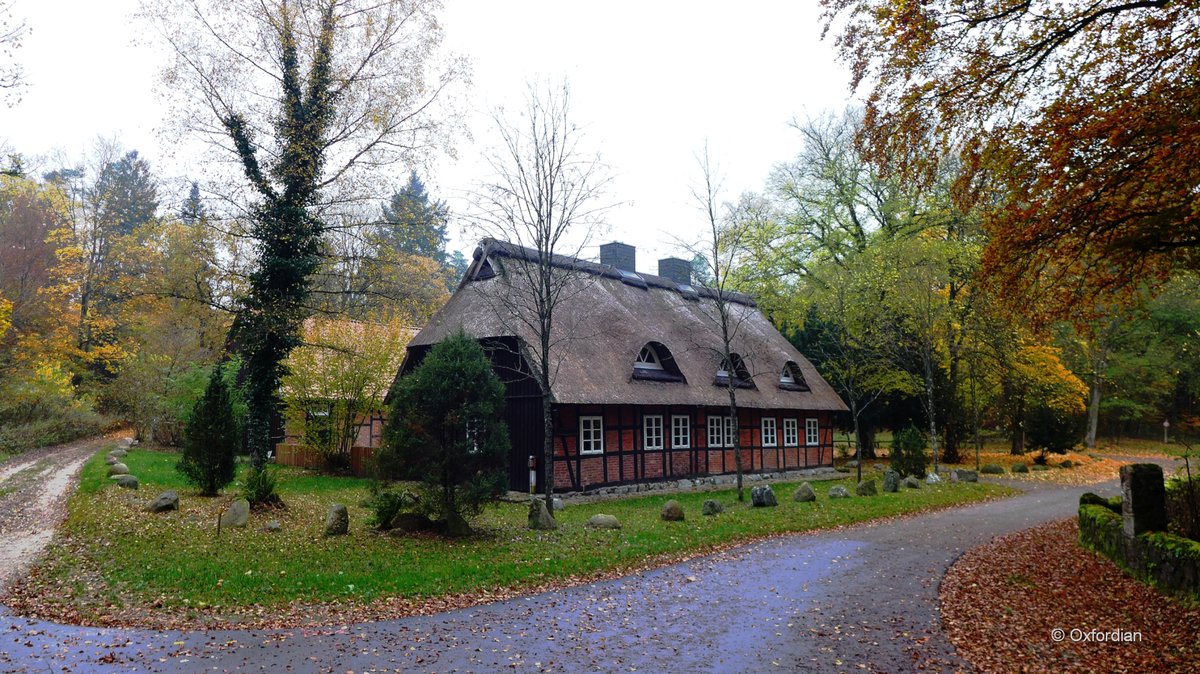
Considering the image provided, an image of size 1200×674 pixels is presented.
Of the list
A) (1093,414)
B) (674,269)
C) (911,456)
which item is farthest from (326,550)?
(1093,414)

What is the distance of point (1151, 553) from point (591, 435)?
11.9 meters

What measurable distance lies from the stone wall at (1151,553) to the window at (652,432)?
10.9 m

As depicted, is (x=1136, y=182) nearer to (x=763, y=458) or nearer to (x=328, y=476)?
(x=763, y=458)

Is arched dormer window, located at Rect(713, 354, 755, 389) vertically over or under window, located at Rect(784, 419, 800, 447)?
over

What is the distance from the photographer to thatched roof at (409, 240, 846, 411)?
17344mm

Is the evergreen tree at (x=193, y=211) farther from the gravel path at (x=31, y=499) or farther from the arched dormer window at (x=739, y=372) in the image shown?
the arched dormer window at (x=739, y=372)

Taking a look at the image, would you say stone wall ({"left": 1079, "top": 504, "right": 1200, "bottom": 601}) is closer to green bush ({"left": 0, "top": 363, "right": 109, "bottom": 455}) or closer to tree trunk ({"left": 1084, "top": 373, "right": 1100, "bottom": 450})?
green bush ({"left": 0, "top": 363, "right": 109, "bottom": 455})

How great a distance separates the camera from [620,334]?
1973 cm

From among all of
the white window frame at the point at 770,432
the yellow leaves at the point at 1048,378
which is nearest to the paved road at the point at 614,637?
the white window frame at the point at 770,432

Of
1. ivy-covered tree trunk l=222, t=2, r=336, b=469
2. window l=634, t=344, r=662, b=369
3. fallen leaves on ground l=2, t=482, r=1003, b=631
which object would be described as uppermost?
ivy-covered tree trunk l=222, t=2, r=336, b=469

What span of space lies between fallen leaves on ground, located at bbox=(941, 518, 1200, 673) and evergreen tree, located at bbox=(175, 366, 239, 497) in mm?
13024

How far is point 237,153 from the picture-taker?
1327 cm

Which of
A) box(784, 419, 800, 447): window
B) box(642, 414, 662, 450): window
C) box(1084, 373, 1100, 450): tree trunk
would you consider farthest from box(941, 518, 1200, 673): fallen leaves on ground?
box(1084, 373, 1100, 450): tree trunk

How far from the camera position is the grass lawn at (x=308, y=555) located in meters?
7.48
